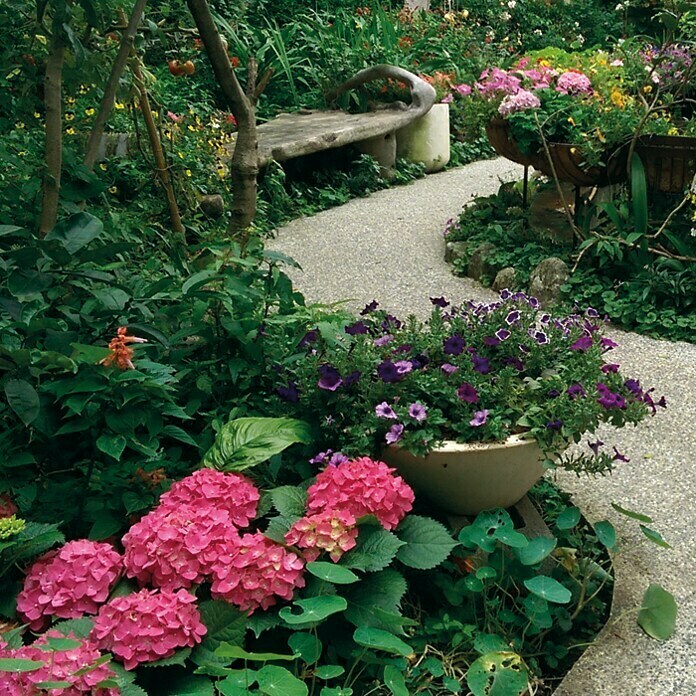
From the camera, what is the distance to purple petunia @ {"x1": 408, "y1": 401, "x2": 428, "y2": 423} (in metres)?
2.38

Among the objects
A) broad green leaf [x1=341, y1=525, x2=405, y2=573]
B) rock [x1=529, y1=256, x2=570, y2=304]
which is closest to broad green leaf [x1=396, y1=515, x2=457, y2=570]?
broad green leaf [x1=341, y1=525, x2=405, y2=573]

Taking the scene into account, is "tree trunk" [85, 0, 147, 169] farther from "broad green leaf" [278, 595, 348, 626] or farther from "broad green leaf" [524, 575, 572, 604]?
"broad green leaf" [524, 575, 572, 604]

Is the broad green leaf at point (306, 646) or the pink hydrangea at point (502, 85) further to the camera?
the pink hydrangea at point (502, 85)

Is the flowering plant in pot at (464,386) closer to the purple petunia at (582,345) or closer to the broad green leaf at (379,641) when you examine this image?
the purple petunia at (582,345)

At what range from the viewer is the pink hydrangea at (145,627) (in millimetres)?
1839

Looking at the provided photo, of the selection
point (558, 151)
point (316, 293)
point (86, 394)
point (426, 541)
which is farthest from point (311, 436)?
point (558, 151)

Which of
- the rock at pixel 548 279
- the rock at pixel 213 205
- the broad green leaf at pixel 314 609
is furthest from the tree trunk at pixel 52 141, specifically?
the rock at pixel 213 205

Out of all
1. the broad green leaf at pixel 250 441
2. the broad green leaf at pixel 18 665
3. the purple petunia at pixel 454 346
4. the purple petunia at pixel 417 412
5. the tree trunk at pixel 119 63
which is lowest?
the broad green leaf at pixel 250 441

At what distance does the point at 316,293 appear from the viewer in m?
5.27

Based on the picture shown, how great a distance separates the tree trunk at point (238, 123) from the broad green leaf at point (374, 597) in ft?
5.17

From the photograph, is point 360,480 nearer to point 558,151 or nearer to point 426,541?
point 426,541

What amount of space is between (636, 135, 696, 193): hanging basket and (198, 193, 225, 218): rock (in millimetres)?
2636

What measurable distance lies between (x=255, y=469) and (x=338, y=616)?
22.8 inches

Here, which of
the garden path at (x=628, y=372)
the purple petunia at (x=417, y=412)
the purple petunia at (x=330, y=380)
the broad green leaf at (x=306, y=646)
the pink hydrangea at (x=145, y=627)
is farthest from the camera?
the purple petunia at (x=330, y=380)
